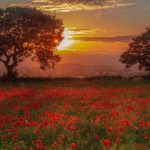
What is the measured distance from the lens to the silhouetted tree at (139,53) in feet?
236

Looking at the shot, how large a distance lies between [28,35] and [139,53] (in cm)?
1680

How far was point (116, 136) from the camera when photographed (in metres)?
13.6

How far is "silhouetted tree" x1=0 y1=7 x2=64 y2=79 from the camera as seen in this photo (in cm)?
7312

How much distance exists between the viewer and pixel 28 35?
73500mm

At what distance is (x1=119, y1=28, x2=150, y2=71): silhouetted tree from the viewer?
236 feet

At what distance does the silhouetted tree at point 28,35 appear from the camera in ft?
240

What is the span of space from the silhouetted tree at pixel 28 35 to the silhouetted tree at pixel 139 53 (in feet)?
33.7

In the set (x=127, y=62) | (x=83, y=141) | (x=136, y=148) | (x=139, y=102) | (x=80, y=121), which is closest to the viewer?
(x=136, y=148)

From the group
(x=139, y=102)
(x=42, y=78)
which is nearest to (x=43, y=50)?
(x=42, y=78)

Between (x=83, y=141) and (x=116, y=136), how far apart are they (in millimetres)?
1231

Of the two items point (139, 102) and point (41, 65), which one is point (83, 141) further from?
point (41, 65)

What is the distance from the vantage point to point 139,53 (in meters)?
72.3

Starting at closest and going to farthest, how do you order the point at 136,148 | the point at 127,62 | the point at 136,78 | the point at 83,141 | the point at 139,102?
1. the point at 136,148
2. the point at 83,141
3. the point at 139,102
4. the point at 136,78
5. the point at 127,62

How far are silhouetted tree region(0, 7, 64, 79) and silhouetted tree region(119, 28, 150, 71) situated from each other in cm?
1029
